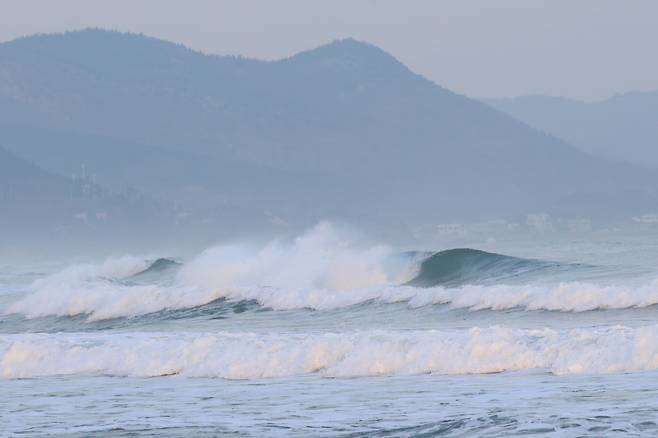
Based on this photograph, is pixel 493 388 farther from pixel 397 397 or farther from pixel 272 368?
pixel 272 368

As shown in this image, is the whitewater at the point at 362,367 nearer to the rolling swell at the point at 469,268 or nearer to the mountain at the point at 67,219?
the rolling swell at the point at 469,268

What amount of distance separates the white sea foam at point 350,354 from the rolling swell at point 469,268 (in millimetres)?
20404

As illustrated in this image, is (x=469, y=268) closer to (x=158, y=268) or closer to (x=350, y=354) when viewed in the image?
(x=158, y=268)

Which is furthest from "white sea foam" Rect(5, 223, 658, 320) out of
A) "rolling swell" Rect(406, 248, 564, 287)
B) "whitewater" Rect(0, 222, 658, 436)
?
"rolling swell" Rect(406, 248, 564, 287)

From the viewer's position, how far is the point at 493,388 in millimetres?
18906

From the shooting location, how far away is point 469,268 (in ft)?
159

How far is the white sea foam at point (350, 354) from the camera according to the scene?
2019 centimetres

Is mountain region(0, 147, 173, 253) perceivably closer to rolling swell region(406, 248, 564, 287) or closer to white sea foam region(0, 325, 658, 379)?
rolling swell region(406, 248, 564, 287)

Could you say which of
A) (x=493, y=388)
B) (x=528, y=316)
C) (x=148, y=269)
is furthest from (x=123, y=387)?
(x=148, y=269)

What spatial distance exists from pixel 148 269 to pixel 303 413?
4854cm

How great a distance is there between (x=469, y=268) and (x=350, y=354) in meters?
26.8

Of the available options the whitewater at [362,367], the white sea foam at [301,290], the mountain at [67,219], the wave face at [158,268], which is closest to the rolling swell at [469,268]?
the white sea foam at [301,290]

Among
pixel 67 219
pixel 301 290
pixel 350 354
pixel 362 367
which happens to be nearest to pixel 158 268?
pixel 301 290

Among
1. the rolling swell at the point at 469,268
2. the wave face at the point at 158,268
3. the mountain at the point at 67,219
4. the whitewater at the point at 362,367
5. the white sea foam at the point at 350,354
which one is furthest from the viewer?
the mountain at the point at 67,219
